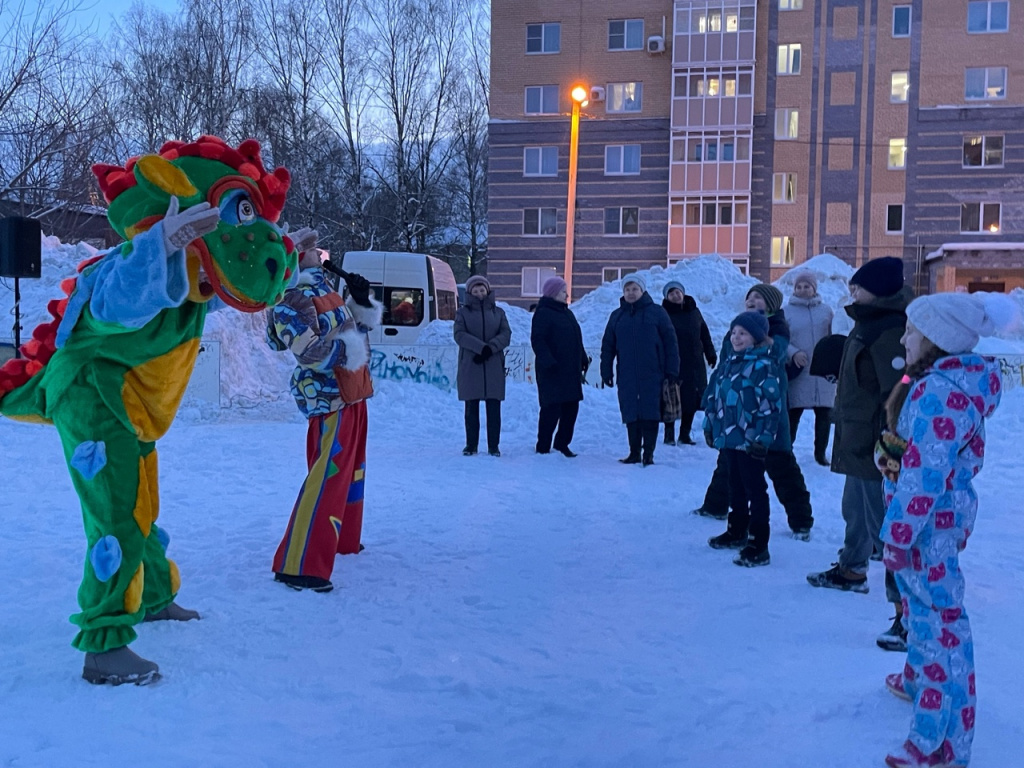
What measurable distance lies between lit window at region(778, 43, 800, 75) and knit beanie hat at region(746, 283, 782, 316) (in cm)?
2774

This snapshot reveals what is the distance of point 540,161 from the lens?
32.3 metres

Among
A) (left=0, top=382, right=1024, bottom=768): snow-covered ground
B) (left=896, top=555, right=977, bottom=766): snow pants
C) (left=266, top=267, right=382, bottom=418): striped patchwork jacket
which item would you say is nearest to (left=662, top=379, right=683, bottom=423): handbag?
(left=0, top=382, right=1024, bottom=768): snow-covered ground

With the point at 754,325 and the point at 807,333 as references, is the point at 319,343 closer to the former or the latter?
the point at 754,325

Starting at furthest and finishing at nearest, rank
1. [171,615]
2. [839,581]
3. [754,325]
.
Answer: [754,325] → [839,581] → [171,615]

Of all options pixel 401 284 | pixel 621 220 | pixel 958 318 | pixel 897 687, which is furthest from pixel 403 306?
pixel 621 220

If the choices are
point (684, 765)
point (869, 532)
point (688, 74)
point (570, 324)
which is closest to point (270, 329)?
point (684, 765)

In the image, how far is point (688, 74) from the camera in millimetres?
31078

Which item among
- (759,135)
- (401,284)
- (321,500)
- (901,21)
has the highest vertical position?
(901,21)

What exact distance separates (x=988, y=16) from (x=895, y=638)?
32.7 meters

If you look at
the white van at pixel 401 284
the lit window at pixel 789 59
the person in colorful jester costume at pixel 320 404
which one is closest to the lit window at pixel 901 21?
the lit window at pixel 789 59

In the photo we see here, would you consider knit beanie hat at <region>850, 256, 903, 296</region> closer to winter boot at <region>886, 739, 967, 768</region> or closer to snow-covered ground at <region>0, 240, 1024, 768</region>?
snow-covered ground at <region>0, 240, 1024, 768</region>

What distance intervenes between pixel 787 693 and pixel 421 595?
1.92 m

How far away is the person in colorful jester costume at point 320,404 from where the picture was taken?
179 inches

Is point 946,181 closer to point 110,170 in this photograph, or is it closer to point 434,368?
point 434,368
